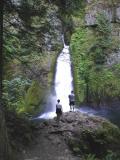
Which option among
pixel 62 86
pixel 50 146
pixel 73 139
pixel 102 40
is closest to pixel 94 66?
pixel 102 40

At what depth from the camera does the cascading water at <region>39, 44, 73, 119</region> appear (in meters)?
25.5

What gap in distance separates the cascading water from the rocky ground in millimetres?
11244

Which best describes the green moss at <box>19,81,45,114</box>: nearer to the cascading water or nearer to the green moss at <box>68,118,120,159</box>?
the cascading water

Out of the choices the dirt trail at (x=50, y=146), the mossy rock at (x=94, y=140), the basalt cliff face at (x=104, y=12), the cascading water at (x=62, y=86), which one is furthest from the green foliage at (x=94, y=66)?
the dirt trail at (x=50, y=146)

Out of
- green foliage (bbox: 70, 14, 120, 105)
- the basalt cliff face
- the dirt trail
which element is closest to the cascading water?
green foliage (bbox: 70, 14, 120, 105)

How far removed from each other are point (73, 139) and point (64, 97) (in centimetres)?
1485

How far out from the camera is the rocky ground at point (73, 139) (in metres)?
11.3

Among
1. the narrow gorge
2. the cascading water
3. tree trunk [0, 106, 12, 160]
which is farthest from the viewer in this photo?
the cascading water

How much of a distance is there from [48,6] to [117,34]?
22.4 metres

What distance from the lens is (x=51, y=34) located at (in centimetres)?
1243

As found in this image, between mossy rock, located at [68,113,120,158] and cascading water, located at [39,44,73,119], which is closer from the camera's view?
mossy rock, located at [68,113,120,158]

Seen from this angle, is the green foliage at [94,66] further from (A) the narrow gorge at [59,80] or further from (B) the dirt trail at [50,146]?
(B) the dirt trail at [50,146]

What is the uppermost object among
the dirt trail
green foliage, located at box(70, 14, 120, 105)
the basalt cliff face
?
the basalt cliff face

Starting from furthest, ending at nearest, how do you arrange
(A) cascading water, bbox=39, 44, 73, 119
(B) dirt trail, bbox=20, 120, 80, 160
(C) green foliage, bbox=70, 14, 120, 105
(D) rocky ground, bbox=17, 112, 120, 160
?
(C) green foliage, bbox=70, 14, 120, 105, (A) cascading water, bbox=39, 44, 73, 119, (D) rocky ground, bbox=17, 112, 120, 160, (B) dirt trail, bbox=20, 120, 80, 160
